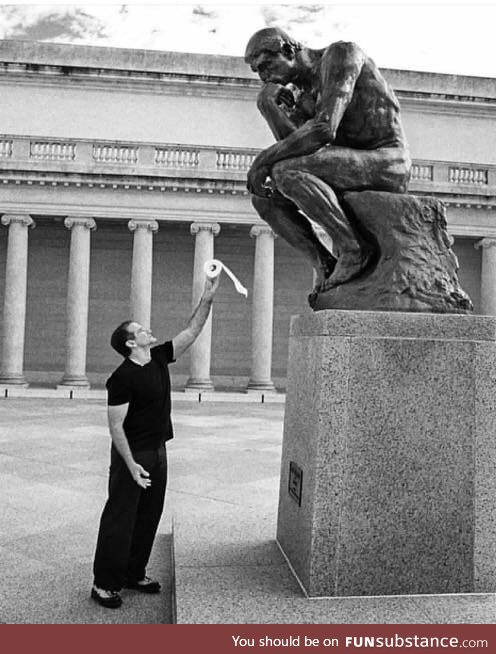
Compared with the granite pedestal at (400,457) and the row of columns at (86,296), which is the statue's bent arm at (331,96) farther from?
the row of columns at (86,296)

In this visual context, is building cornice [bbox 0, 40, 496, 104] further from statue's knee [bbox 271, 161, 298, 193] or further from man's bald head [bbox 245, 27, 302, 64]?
statue's knee [bbox 271, 161, 298, 193]

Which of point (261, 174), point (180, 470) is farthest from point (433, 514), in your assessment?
point (180, 470)

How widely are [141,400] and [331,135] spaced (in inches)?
108

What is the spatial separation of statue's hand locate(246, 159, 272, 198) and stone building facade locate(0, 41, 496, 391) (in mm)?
24183

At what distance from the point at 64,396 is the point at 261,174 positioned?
80.2 ft

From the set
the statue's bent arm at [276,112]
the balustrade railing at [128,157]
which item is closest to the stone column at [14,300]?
the balustrade railing at [128,157]

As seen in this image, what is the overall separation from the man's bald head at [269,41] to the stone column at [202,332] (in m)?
24.2

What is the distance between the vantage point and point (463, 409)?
5.26 meters

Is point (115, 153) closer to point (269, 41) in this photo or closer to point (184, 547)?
point (269, 41)

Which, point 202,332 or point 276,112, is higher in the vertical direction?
point 276,112

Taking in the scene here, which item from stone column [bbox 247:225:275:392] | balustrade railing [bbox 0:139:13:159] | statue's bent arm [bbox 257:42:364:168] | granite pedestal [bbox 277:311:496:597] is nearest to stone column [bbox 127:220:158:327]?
stone column [bbox 247:225:275:392]

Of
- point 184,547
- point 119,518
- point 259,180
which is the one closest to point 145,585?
point 184,547

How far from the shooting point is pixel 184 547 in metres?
6.30

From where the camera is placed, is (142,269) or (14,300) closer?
(14,300)
